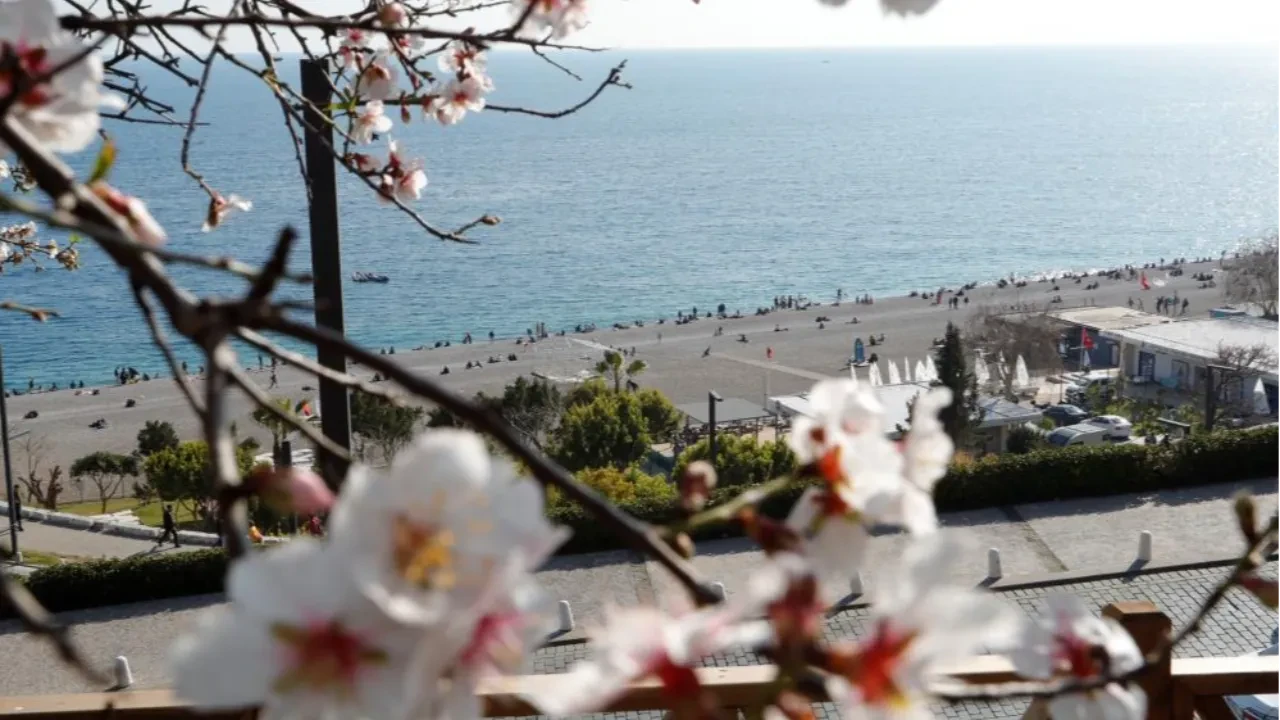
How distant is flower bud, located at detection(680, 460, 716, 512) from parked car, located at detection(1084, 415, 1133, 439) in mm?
17150

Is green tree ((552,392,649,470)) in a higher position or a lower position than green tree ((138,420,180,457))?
higher

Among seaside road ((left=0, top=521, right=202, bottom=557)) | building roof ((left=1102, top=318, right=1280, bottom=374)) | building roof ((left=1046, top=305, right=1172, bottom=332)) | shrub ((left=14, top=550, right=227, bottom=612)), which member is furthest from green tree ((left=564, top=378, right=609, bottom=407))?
building roof ((left=1046, top=305, right=1172, bottom=332))

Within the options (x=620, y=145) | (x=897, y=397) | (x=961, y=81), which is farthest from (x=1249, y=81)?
(x=897, y=397)

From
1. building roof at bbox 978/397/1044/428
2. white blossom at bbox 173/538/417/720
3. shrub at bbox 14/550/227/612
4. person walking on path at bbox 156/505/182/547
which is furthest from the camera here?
building roof at bbox 978/397/1044/428

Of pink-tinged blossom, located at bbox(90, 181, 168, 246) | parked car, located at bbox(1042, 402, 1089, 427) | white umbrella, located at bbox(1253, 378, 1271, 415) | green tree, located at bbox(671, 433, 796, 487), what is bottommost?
parked car, located at bbox(1042, 402, 1089, 427)

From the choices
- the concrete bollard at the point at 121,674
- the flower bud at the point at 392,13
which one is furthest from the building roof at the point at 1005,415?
the flower bud at the point at 392,13

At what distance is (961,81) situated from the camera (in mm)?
145125

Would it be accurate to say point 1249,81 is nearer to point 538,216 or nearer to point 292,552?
point 538,216

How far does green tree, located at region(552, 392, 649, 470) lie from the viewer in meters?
15.8

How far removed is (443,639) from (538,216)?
56153mm

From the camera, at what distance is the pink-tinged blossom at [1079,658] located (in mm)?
667

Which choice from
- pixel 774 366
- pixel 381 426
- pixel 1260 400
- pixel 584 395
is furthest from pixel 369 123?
pixel 774 366

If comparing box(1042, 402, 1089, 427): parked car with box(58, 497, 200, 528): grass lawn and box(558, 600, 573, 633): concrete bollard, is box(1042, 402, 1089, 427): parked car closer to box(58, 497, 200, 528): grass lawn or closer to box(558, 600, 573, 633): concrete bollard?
box(58, 497, 200, 528): grass lawn

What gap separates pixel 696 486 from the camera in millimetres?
689
